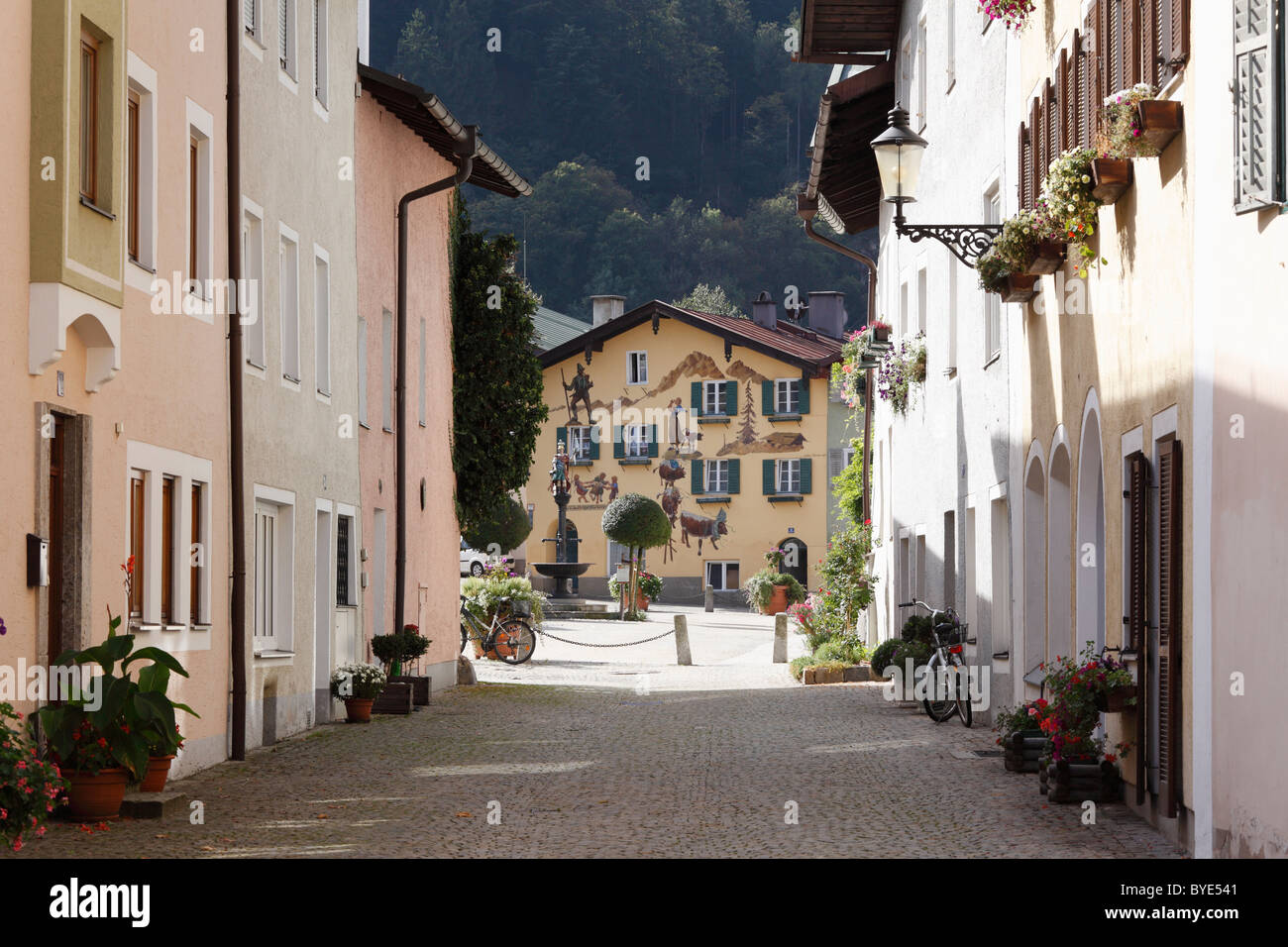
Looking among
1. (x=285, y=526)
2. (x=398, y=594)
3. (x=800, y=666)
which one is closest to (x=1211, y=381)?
(x=285, y=526)

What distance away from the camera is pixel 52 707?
10.3 metres

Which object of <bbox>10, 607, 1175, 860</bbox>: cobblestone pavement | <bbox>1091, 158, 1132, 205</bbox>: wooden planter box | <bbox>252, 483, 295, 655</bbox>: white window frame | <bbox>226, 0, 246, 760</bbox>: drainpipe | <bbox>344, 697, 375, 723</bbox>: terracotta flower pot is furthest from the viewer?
<bbox>344, 697, 375, 723</bbox>: terracotta flower pot

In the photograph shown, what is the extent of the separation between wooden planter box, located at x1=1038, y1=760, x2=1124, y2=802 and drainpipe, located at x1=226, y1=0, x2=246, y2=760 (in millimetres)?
6427

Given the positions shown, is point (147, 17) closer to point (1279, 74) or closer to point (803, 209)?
point (1279, 74)

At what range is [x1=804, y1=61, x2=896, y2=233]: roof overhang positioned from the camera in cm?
2380

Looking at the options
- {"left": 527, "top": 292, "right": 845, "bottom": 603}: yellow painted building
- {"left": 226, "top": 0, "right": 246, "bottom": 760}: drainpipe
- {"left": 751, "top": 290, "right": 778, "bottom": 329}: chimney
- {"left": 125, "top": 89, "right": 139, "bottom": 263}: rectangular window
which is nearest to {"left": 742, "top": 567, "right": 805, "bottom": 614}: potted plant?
{"left": 527, "top": 292, "right": 845, "bottom": 603}: yellow painted building

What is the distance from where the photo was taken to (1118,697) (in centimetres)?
1080

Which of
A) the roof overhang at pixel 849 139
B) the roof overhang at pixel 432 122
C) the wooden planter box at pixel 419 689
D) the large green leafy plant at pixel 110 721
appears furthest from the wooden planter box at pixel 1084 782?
the roof overhang at pixel 849 139

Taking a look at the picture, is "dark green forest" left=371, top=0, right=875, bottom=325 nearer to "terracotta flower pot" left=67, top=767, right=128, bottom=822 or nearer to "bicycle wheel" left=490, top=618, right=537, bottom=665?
"bicycle wheel" left=490, top=618, right=537, bottom=665

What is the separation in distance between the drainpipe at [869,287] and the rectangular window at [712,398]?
28684mm

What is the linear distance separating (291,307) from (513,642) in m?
12.5

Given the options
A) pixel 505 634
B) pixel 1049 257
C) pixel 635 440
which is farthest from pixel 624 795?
pixel 635 440

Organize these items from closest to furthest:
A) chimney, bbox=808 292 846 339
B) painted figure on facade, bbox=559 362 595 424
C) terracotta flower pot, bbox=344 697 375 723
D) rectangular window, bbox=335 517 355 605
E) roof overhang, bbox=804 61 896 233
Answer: terracotta flower pot, bbox=344 697 375 723 < rectangular window, bbox=335 517 355 605 < roof overhang, bbox=804 61 896 233 < painted figure on facade, bbox=559 362 595 424 < chimney, bbox=808 292 846 339

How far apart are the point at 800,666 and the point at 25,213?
56.1 feet
